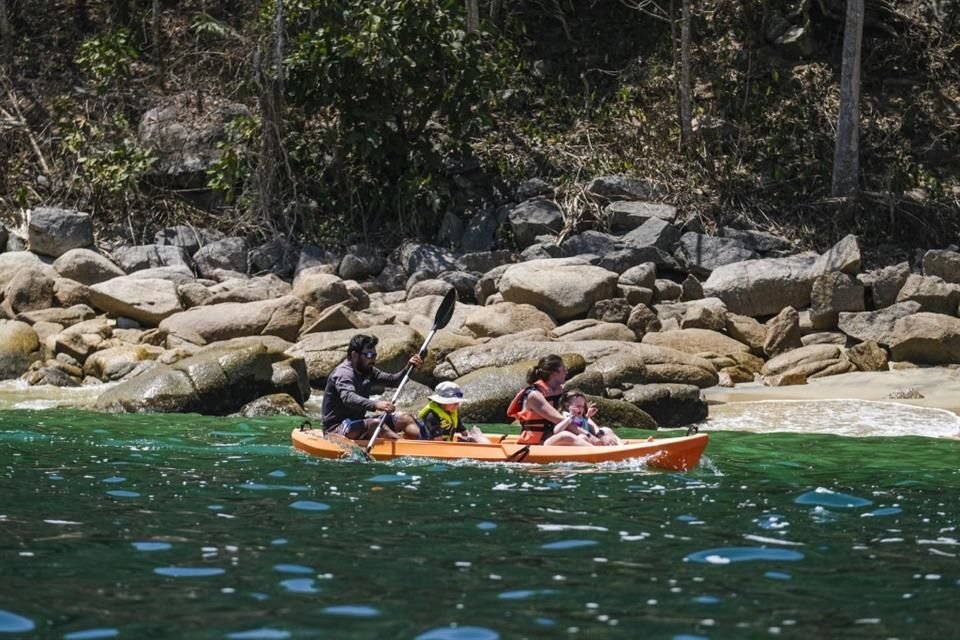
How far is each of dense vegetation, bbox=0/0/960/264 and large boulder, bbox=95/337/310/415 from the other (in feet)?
23.5

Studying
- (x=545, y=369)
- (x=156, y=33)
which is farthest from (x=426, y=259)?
(x=545, y=369)

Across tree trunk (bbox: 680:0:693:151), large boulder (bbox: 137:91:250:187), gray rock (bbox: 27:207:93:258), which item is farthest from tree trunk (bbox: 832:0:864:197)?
gray rock (bbox: 27:207:93:258)

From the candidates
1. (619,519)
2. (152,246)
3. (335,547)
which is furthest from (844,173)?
(335,547)

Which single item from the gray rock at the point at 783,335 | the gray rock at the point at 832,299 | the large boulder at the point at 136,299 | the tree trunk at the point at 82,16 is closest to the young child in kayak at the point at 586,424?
the gray rock at the point at 783,335

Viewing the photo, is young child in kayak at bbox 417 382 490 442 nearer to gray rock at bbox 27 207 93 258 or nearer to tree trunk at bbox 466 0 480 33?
gray rock at bbox 27 207 93 258

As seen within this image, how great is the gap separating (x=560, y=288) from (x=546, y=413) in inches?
289

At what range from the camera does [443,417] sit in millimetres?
10148

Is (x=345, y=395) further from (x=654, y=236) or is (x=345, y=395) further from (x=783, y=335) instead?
(x=654, y=236)

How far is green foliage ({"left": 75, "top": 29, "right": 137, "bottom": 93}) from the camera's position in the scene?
22.7 meters

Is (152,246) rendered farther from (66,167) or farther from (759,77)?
(759,77)

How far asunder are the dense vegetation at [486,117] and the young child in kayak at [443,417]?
34.4ft

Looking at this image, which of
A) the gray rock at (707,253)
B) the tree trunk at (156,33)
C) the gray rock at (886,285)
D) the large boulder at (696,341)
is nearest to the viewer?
the large boulder at (696,341)

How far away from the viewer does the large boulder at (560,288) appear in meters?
16.9

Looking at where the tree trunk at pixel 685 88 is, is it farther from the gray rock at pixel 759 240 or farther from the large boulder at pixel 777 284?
the large boulder at pixel 777 284
